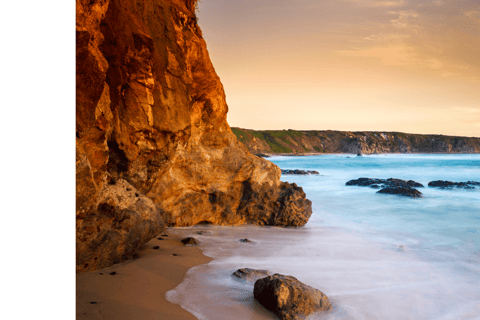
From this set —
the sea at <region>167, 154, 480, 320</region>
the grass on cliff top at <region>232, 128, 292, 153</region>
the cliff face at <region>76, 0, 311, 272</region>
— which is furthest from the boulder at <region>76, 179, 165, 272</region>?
the grass on cliff top at <region>232, 128, 292, 153</region>

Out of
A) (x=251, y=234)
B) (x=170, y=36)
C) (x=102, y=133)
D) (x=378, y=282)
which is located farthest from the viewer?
(x=251, y=234)

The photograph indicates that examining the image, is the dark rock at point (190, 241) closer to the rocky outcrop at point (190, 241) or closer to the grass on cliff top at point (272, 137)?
the rocky outcrop at point (190, 241)

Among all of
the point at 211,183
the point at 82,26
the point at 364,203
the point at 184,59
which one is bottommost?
the point at 364,203

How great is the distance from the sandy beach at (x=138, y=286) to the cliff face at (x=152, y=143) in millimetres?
243

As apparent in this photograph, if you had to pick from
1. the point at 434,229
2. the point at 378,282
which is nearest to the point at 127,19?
the point at 378,282

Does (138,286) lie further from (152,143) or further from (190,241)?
(152,143)

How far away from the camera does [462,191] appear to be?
1722cm

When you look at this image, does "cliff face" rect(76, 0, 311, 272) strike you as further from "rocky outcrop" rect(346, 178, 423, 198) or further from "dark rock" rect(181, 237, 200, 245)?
"rocky outcrop" rect(346, 178, 423, 198)

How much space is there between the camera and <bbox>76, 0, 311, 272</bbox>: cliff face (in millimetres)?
3332

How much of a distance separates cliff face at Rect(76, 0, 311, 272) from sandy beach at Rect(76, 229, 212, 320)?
0.24 m

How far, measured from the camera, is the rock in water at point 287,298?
3143 millimetres

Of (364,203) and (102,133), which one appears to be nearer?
(102,133)
